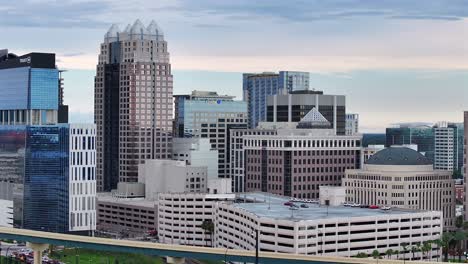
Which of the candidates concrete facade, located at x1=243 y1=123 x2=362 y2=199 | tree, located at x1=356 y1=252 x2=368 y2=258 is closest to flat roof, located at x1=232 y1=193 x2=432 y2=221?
tree, located at x1=356 y1=252 x2=368 y2=258

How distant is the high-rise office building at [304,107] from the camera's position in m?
162

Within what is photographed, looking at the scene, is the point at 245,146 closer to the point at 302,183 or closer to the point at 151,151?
the point at 302,183

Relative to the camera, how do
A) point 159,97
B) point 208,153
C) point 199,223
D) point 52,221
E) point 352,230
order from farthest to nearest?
point 159,97 < point 208,153 < point 52,221 < point 199,223 < point 352,230

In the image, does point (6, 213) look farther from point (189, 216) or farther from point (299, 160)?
point (299, 160)

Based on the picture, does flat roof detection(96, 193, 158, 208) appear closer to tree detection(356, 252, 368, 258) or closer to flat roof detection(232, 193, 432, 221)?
flat roof detection(232, 193, 432, 221)

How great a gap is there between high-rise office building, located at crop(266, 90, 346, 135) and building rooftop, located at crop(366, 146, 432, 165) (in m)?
30.8

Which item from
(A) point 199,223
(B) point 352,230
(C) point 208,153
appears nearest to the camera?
(B) point 352,230

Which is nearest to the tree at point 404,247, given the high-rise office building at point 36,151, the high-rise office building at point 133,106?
the high-rise office building at point 36,151

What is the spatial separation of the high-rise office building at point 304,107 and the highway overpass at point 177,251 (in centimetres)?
7432

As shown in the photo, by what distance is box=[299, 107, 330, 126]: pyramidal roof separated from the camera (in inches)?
5930

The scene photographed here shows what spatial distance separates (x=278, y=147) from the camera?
468 ft

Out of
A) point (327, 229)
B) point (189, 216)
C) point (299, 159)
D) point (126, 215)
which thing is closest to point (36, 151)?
point (126, 215)

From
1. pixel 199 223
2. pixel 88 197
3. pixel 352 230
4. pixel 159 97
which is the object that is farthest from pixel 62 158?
pixel 352 230

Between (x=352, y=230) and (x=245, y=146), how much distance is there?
51.9 meters
